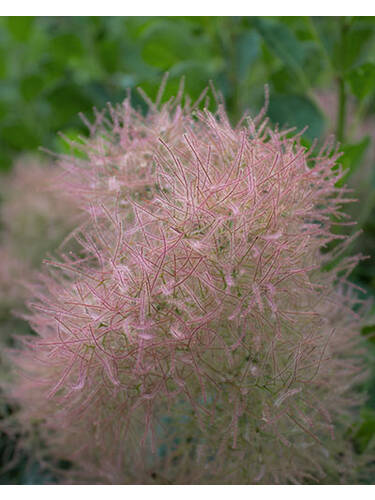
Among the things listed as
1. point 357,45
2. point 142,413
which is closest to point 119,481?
point 142,413

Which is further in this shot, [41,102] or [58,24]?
[58,24]

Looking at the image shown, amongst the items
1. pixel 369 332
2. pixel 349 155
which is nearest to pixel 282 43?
pixel 349 155

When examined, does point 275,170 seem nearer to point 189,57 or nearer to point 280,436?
point 280,436

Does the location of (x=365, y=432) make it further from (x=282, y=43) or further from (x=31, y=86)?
(x=31, y=86)

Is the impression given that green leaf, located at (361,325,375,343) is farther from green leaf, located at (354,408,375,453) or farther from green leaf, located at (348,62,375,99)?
green leaf, located at (348,62,375,99)

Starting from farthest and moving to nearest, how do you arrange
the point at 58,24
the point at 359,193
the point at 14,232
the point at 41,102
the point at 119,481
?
the point at 58,24
the point at 41,102
the point at 14,232
the point at 359,193
the point at 119,481

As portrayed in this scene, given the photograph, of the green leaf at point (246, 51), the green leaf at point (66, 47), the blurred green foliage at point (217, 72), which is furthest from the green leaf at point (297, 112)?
the green leaf at point (66, 47)
